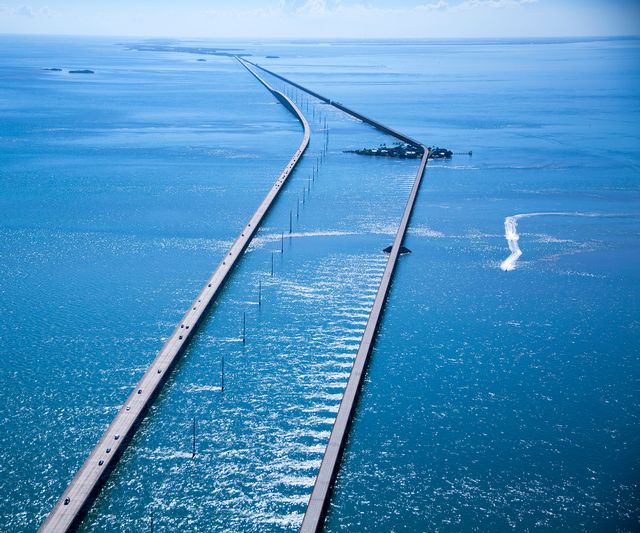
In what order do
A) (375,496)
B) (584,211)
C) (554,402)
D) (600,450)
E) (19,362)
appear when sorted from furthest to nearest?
(584,211)
(19,362)
(554,402)
(600,450)
(375,496)

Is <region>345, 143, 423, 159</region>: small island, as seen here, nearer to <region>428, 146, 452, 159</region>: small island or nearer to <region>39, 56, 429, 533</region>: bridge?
<region>428, 146, 452, 159</region>: small island

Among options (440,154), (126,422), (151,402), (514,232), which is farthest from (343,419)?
(440,154)

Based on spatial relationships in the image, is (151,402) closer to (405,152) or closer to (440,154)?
(405,152)

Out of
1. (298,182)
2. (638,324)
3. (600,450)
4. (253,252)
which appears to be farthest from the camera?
(298,182)

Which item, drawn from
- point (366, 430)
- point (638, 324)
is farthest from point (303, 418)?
point (638, 324)

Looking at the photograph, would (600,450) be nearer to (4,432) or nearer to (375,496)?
(375,496)

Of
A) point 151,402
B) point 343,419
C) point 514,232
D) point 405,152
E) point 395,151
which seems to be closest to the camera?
point 343,419

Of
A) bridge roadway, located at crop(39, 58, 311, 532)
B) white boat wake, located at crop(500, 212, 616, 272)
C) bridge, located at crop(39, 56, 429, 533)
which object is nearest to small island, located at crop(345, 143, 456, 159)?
white boat wake, located at crop(500, 212, 616, 272)
